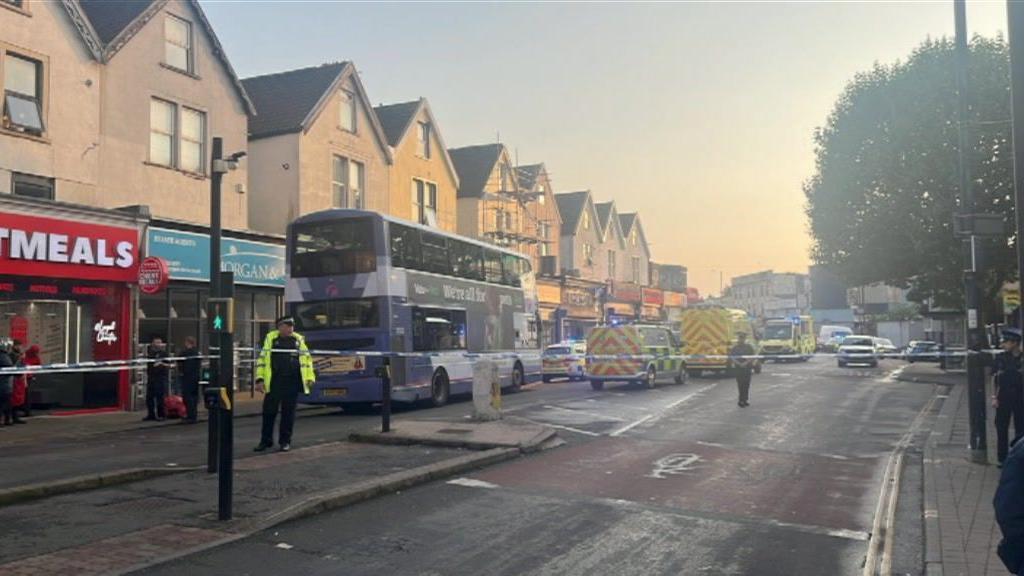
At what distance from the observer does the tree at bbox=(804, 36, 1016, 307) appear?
3059 centimetres

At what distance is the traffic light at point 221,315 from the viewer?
795 centimetres

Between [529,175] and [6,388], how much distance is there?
36.1 m

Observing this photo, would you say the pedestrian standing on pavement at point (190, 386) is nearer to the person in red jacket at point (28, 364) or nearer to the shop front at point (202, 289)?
the shop front at point (202, 289)

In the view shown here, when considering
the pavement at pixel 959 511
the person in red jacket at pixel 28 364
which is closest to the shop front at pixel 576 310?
the person in red jacket at pixel 28 364

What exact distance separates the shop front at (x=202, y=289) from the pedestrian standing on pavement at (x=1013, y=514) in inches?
712

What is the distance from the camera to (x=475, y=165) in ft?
148

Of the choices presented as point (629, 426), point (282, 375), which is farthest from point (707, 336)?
point (282, 375)

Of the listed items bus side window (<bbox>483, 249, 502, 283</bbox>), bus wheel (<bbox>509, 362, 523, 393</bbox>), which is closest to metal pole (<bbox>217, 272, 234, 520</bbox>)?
bus side window (<bbox>483, 249, 502, 283</bbox>)

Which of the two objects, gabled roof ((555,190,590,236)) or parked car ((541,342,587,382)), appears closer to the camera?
parked car ((541,342,587,382))

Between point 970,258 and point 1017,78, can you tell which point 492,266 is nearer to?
point 970,258

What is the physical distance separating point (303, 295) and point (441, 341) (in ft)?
11.9

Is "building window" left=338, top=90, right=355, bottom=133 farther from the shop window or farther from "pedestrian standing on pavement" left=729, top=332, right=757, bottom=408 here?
"pedestrian standing on pavement" left=729, top=332, right=757, bottom=408

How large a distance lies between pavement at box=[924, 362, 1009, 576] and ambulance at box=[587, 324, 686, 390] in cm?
1121

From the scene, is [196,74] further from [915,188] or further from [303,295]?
A: [915,188]
